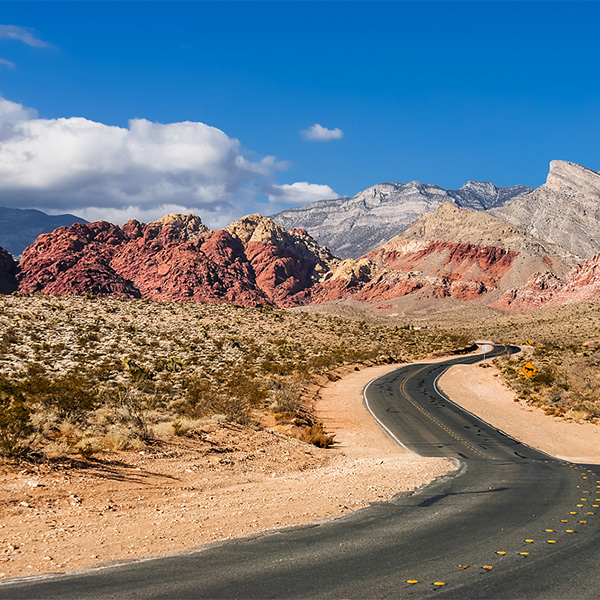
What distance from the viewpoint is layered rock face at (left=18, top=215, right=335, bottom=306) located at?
13562 centimetres

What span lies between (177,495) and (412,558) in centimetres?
635

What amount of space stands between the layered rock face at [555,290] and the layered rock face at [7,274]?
431 ft

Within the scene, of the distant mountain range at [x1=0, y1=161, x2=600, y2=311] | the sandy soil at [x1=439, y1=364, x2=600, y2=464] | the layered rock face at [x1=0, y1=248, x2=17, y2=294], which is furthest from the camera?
the distant mountain range at [x1=0, y1=161, x2=600, y2=311]

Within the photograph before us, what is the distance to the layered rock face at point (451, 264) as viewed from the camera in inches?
6166

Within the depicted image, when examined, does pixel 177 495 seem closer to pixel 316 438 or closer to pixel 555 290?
pixel 316 438

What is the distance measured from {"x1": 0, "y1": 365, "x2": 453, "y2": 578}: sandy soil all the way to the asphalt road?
781mm

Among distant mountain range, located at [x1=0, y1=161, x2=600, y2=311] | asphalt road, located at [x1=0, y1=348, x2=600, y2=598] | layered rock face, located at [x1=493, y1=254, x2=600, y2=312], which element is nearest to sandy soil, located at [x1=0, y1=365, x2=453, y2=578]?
asphalt road, located at [x1=0, y1=348, x2=600, y2=598]

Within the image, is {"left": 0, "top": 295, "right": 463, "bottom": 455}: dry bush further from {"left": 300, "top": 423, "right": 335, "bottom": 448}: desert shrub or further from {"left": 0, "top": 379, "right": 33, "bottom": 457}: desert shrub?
{"left": 300, "top": 423, "right": 335, "bottom": 448}: desert shrub

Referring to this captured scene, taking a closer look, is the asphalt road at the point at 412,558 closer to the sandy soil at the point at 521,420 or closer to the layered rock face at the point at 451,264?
the sandy soil at the point at 521,420

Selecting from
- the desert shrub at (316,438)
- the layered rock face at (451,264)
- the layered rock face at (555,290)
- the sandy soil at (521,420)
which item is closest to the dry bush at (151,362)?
the desert shrub at (316,438)

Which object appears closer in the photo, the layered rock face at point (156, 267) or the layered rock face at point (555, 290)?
the layered rock face at point (555, 290)

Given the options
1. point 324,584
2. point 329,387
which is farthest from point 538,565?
point 329,387

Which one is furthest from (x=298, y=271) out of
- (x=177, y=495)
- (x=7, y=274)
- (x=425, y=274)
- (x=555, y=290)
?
(x=177, y=495)

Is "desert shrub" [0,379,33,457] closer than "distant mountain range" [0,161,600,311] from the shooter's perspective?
Yes
